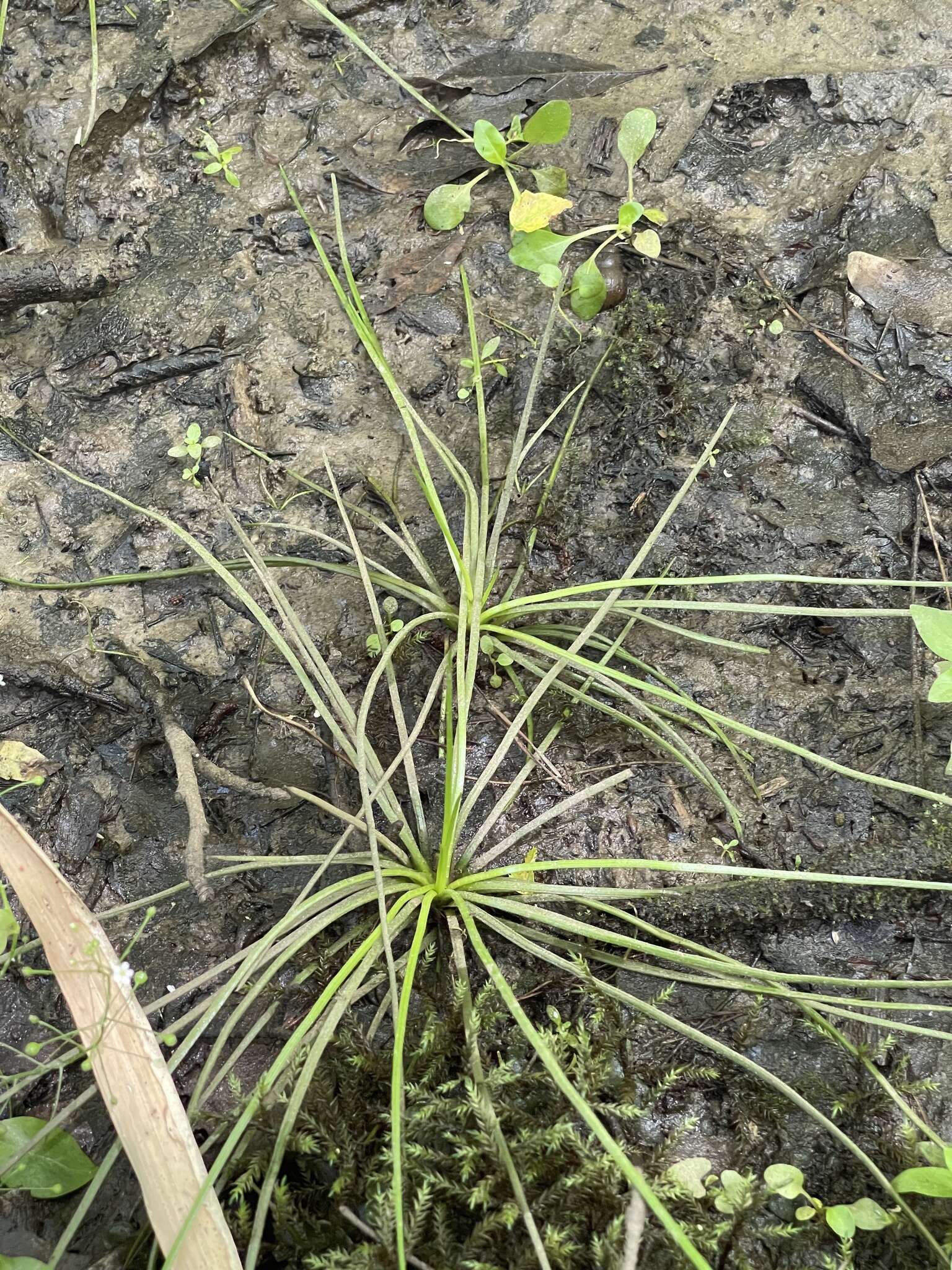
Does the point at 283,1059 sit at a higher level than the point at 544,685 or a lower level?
lower

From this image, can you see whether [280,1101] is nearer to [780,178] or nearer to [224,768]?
[224,768]

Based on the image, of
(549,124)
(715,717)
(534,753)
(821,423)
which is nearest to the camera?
(715,717)

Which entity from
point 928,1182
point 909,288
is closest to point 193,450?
point 909,288

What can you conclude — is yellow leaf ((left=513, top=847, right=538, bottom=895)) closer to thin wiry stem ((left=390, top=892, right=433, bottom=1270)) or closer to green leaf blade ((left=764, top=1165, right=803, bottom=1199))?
thin wiry stem ((left=390, top=892, right=433, bottom=1270))

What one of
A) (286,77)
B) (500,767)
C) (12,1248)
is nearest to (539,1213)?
(500,767)

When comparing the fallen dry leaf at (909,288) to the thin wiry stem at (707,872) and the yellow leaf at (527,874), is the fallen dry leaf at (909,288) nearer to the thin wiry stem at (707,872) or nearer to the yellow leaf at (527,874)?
the thin wiry stem at (707,872)

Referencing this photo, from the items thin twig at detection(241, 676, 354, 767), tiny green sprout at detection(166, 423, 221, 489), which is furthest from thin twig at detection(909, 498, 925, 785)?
tiny green sprout at detection(166, 423, 221, 489)

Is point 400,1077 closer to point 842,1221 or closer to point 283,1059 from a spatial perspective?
point 283,1059

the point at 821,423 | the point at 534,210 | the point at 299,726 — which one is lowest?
the point at 299,726
